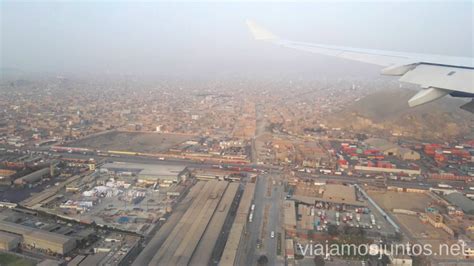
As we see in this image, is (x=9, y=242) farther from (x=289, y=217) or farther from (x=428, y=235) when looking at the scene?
(x=428, y=235)

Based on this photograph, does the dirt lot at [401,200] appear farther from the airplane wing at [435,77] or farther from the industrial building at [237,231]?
the airplane wing at [435,77]

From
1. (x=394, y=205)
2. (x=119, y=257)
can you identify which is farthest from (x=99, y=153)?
(x=394, y=205)

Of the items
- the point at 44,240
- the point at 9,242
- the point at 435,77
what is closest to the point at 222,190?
the point at 44,240

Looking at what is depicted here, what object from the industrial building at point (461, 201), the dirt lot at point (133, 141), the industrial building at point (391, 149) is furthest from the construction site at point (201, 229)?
the industrial building at point (391, 149)

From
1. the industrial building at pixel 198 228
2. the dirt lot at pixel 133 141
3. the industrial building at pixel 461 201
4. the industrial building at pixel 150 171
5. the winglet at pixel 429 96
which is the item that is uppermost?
the winglet at pixel 429 96

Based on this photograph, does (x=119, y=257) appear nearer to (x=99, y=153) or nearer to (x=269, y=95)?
(x=99, y=153)

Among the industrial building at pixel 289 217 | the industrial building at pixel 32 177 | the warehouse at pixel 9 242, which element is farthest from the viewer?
the industrial building at pixel 32 177

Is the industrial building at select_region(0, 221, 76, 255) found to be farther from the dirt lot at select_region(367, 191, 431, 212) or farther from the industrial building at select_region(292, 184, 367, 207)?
the dirt lot at select_region(367, 191, 431, 212)
